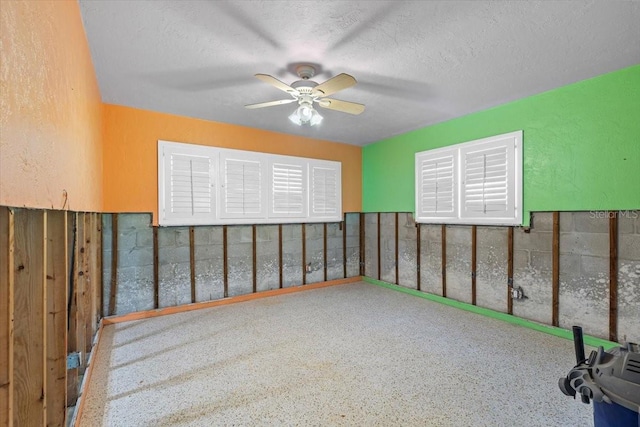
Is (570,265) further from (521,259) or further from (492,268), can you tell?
A: (492,268)

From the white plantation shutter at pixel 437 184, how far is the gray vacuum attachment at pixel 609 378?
113 inches

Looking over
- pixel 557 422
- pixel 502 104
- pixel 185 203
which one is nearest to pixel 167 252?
pixel 185 203

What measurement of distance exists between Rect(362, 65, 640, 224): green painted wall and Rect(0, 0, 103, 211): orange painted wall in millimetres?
4117

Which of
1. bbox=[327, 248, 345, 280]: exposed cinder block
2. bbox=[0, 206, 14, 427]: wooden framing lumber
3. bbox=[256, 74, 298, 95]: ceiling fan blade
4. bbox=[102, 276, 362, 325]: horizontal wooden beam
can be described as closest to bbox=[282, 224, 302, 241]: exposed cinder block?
bbox=[327, 248, 345, 280]: exposed cinder block

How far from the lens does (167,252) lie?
13.1ft

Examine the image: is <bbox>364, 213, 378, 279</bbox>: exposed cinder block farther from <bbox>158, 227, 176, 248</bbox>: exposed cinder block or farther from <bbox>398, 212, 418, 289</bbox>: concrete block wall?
<bbox>158, 227, 176, 248</bbox>: exposed cinder block

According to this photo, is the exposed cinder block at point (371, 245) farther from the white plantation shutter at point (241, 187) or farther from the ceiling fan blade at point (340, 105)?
the ceiling fan blade at point (340, 105)

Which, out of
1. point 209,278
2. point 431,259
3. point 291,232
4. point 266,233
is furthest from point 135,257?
point 431,259

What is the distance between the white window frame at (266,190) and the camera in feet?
13.0

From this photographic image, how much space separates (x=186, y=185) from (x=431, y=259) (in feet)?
12.1

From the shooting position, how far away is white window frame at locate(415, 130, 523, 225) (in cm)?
356

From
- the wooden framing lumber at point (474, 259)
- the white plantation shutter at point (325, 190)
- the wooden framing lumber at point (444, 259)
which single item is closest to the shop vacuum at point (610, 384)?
the wooden framing lumber at point (474, 259)

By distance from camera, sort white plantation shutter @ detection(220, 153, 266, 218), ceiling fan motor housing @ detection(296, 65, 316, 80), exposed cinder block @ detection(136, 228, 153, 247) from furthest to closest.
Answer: white plantation shutter @ detection(220, 153, 266, 218) < exposed cinder block @ detection(136, 228, 153, 247) < ceiling fan motor housing @ detection(296, 65, 316, 80)

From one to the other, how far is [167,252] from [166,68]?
231 centimetres
